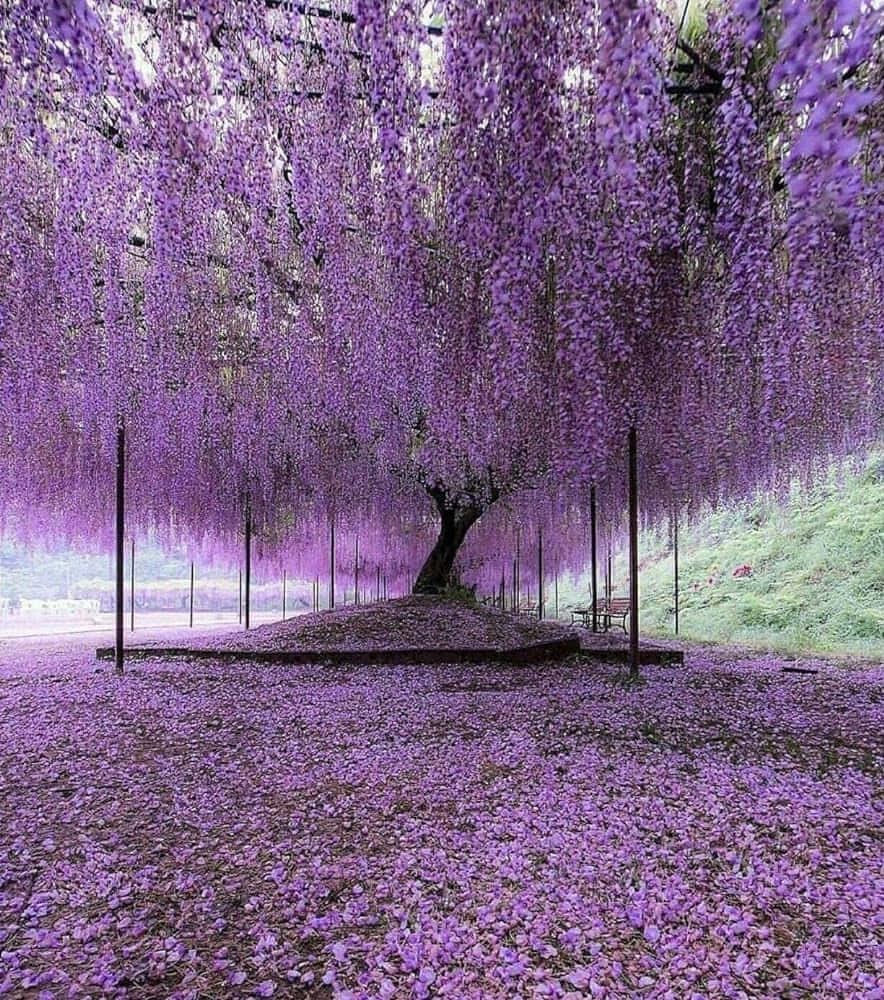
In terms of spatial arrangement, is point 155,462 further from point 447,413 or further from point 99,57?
point 99,57

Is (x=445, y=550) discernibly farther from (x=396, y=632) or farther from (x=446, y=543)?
(x=396, y=632)

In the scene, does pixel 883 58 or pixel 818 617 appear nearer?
pixel 883 58

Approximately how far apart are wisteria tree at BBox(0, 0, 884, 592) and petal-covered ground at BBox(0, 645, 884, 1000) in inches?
86.9

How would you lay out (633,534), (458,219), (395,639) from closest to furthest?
(458,219) < (633,534) < (395,639)

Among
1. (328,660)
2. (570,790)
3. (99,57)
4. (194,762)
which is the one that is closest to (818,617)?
(328,660)

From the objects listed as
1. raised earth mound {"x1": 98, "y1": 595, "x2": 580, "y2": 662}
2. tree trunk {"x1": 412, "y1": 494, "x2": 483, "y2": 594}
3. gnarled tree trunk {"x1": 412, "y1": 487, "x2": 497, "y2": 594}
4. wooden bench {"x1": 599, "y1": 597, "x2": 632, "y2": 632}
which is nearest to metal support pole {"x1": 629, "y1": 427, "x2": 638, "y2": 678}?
raised earth mound {"x1": 98, "y1": 595, "x2": 580, "y2": 662}

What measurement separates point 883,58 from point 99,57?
269cm

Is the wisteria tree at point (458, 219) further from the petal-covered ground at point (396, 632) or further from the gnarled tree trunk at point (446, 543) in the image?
the gnarled tree trunk at point (446, 543)

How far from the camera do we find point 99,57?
236 cm

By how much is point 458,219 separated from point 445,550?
821 centimetres

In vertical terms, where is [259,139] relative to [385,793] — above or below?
above

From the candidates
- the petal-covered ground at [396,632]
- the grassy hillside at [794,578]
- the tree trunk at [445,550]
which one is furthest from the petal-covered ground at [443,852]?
the grassy hillside at [794,578]

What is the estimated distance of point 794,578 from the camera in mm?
13156

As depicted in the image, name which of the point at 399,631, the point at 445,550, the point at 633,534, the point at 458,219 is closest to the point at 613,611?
the point at 445,550
